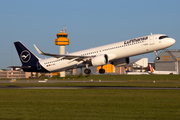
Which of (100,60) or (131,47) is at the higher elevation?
(131,47)

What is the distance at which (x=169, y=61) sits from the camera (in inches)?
5842

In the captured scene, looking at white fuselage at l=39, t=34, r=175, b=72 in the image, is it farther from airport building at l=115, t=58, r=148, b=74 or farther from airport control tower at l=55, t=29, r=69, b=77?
airport building at l=115, t=58, r=148, b=74

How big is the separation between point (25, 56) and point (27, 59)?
2.37ft

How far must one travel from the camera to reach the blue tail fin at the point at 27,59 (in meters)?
51.7

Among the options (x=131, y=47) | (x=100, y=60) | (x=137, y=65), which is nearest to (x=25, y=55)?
(x=100, y=60)

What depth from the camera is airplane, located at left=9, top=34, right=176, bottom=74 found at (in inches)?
1551

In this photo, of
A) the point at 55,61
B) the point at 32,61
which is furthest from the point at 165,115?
the point at 32,61

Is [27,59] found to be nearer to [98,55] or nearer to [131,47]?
[98,55]

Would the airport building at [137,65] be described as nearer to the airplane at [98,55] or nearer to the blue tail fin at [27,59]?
the blue tail fin at [27,59]

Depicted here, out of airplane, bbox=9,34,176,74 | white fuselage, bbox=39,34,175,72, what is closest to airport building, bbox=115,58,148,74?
airplane, bbox=9,34,176,74

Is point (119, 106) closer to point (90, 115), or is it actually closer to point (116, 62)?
point (90, 115)

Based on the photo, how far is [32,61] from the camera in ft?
172

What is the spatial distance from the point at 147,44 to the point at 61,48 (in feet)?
364

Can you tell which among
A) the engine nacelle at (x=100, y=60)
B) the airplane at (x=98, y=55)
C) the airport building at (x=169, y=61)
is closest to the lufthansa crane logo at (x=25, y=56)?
the airplane at (x=98, y=55)
